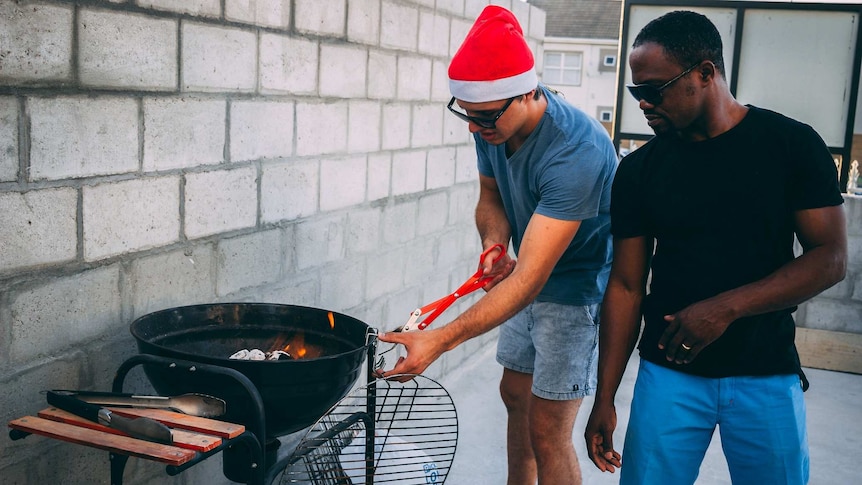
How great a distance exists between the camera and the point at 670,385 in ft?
8.02

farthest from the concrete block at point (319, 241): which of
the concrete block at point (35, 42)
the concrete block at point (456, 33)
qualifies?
the concrete block at point (456, 33)

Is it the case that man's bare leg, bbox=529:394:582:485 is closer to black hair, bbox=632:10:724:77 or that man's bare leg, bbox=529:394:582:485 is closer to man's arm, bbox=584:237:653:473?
man's arm, bbox=584:237:653:473

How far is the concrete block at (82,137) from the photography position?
7.47 feet

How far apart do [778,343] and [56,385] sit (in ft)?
6.73

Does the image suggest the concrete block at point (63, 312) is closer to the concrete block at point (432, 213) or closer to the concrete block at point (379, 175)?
the concrete block at point (379, 175)

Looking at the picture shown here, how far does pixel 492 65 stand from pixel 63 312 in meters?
1.52

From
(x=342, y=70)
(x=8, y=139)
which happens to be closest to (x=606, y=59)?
(x=342, y=70)

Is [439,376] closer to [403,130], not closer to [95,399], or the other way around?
[403,130]

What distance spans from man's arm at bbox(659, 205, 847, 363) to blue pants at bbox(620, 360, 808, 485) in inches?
7.5

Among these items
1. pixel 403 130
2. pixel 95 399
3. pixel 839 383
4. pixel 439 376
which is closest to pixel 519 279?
pixel 95 399

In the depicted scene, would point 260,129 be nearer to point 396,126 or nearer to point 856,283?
point 396,126

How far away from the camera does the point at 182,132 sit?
2.82 meters

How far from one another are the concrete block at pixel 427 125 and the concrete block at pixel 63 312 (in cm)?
232

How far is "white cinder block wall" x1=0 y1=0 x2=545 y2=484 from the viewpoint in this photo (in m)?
2.28
